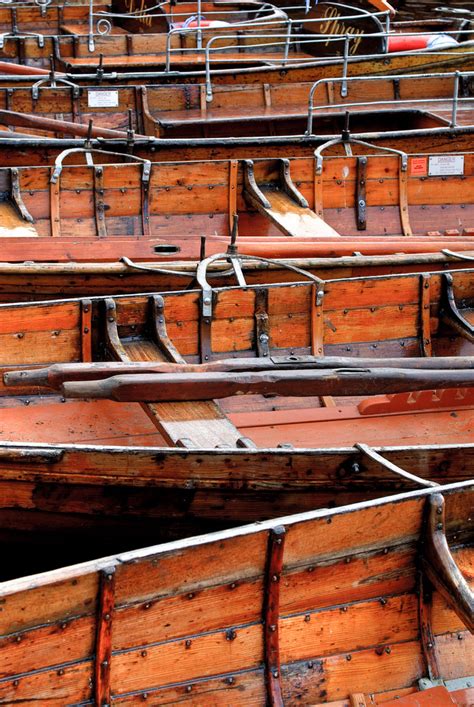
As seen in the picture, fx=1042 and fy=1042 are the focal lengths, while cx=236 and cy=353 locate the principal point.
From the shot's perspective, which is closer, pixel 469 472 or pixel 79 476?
pixel 79 476

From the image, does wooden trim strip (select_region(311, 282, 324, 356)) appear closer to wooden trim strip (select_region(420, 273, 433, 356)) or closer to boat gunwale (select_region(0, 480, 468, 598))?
wooden trim strip (select_region(420, 273, 433, 356))

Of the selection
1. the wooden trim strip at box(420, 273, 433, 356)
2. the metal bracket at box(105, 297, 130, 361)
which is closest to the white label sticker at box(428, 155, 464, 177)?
the wooden trim strip at box(420, 273, 433, 356)

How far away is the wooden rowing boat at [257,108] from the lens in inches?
484

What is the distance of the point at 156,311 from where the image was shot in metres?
7.07

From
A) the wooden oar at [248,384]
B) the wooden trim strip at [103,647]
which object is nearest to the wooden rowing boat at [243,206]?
the wooden oar at [248,384]

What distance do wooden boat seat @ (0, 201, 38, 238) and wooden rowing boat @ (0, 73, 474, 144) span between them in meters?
2.73

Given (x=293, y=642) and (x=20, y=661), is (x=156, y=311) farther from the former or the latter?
(x=20, y=661)

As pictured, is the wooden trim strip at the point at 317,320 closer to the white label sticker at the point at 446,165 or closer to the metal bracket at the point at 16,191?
the metal bracket at the point at 16,191

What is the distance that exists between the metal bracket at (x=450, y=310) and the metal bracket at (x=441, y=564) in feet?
8.53

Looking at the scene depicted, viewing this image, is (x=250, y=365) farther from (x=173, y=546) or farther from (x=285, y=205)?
(x=285, y=205)

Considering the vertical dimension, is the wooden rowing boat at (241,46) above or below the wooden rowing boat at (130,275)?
above

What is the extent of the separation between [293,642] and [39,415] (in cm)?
239

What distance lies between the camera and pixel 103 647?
4.52 m

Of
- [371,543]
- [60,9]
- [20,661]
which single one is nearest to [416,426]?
[371,543]
